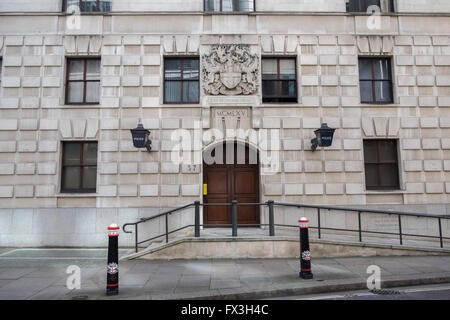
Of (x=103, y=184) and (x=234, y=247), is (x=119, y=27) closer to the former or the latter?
(x=103, y=184)

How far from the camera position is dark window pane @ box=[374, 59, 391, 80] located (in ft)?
39.2

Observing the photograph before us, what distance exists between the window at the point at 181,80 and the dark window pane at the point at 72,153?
384 cm

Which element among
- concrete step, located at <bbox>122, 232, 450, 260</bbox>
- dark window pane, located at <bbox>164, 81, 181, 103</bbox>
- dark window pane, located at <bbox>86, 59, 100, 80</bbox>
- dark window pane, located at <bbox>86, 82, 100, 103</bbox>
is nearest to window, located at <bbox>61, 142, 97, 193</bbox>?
dark window pane, located at <bbox>86, 82, 100, 103</bbox>

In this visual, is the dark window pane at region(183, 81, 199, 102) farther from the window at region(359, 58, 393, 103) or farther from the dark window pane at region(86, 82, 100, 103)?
the window at region(359, 58, 393, 103)

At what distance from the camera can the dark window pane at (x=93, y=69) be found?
11.8 m

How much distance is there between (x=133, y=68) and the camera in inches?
453

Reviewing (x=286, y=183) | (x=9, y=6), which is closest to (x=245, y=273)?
(x=286, y=183)

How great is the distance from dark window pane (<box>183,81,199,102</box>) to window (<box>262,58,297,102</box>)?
2.67 m

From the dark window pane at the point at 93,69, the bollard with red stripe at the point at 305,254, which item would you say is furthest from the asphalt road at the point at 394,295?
the dark window pane at the point at 93,69

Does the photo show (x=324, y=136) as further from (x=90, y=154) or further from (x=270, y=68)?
(x=90, y=154)

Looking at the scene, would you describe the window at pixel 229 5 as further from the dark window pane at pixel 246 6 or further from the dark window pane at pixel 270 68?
the dark window pane at pixel 270 68

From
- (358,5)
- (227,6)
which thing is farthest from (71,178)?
(358,5)

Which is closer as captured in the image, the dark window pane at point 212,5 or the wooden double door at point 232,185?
the wooden double door at point 232,185
